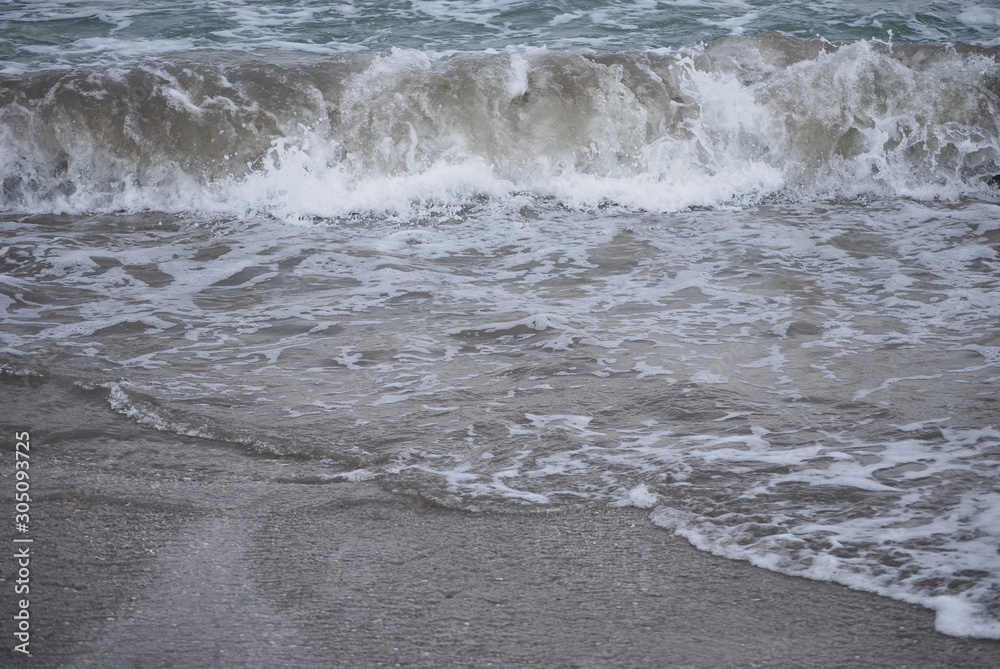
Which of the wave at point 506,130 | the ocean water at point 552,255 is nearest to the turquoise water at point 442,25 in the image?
the ocean water at point 552,255

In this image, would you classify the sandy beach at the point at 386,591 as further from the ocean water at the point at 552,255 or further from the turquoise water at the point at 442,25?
the turquoise water at the point at 442,25

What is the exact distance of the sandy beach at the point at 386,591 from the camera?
2051mm

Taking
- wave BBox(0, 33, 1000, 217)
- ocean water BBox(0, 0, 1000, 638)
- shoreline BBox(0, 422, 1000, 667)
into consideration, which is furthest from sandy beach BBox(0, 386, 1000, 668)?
wave BBox(0, 33, 1000, 217)

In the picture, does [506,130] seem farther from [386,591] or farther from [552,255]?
[386,591]

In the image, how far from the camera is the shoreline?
2051 mm

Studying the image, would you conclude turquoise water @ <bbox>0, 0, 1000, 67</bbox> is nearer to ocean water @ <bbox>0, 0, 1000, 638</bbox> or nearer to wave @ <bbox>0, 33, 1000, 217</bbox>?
ocean water @ <bbox>0, 0, 1000, 638</bbox>

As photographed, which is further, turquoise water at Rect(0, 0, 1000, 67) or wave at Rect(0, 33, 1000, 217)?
turquoise water at Rect(0, 0, 1000, 67)

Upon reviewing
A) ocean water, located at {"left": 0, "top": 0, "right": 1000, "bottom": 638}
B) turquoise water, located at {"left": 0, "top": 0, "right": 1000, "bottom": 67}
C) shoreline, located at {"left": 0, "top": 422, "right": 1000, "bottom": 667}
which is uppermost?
turquoise water, located at {"left": 0, "top": 0, "right": 1000, "bottom": 67}

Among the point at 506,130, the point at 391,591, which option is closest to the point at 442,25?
the point at 506,130

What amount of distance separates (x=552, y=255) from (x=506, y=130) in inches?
95.6

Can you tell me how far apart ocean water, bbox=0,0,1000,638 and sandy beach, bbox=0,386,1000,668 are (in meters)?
0.14

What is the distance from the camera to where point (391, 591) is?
7.56 ft

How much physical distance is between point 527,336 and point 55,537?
7.75 ft

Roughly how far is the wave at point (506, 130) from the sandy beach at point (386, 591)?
430 centimetres
